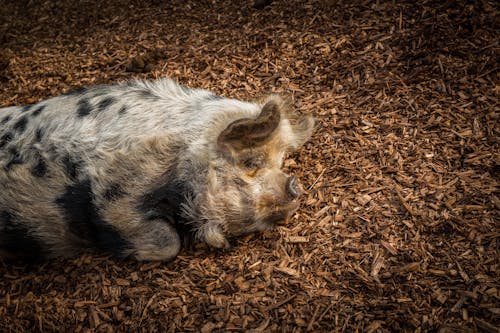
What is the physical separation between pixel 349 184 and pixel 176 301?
148 centimetres

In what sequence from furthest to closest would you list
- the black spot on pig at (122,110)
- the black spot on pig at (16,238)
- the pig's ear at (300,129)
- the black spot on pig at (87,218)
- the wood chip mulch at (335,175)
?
the pig's ear at (300,129) → the black spot on pig at (122,110) → the black spot on pig at (16,238) → the black spot on pig at (87,218) → the wood chip mulch at (335,175)

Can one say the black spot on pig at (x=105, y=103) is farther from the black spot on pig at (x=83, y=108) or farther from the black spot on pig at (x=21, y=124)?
the black spot on pig at (x=21, y=124)

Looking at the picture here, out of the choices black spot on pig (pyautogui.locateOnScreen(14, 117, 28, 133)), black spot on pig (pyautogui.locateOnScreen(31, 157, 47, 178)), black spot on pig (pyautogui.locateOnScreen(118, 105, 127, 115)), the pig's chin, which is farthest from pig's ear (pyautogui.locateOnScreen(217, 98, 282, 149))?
black spot on pig (pyautogui.locateOnScreen(14, 117, 28, 133))

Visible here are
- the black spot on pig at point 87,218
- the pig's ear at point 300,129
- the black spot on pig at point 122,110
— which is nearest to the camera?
the black spot on pig at point 87,218

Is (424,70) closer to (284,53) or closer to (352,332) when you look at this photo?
(284,53)

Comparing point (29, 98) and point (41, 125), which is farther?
point (29, 98)

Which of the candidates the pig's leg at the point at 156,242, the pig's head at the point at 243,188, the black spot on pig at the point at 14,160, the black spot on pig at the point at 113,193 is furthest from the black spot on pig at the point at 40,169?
the pig's head at the point at 243,188

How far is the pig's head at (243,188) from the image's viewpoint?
277 cm

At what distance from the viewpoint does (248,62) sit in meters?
4.09

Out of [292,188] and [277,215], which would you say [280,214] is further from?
[292,188]

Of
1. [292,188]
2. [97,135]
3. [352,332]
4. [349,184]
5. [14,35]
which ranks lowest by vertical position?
[352,332]

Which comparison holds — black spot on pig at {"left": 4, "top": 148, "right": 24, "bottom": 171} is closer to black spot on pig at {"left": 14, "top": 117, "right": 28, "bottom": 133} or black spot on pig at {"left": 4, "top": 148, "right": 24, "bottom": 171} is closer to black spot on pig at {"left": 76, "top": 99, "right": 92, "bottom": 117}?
black spot on pig at {"left": 14, "top": 117, "right": 28, "bottom": 133}

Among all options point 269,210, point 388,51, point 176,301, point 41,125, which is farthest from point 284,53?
point 176,301

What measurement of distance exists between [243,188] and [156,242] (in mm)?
689
